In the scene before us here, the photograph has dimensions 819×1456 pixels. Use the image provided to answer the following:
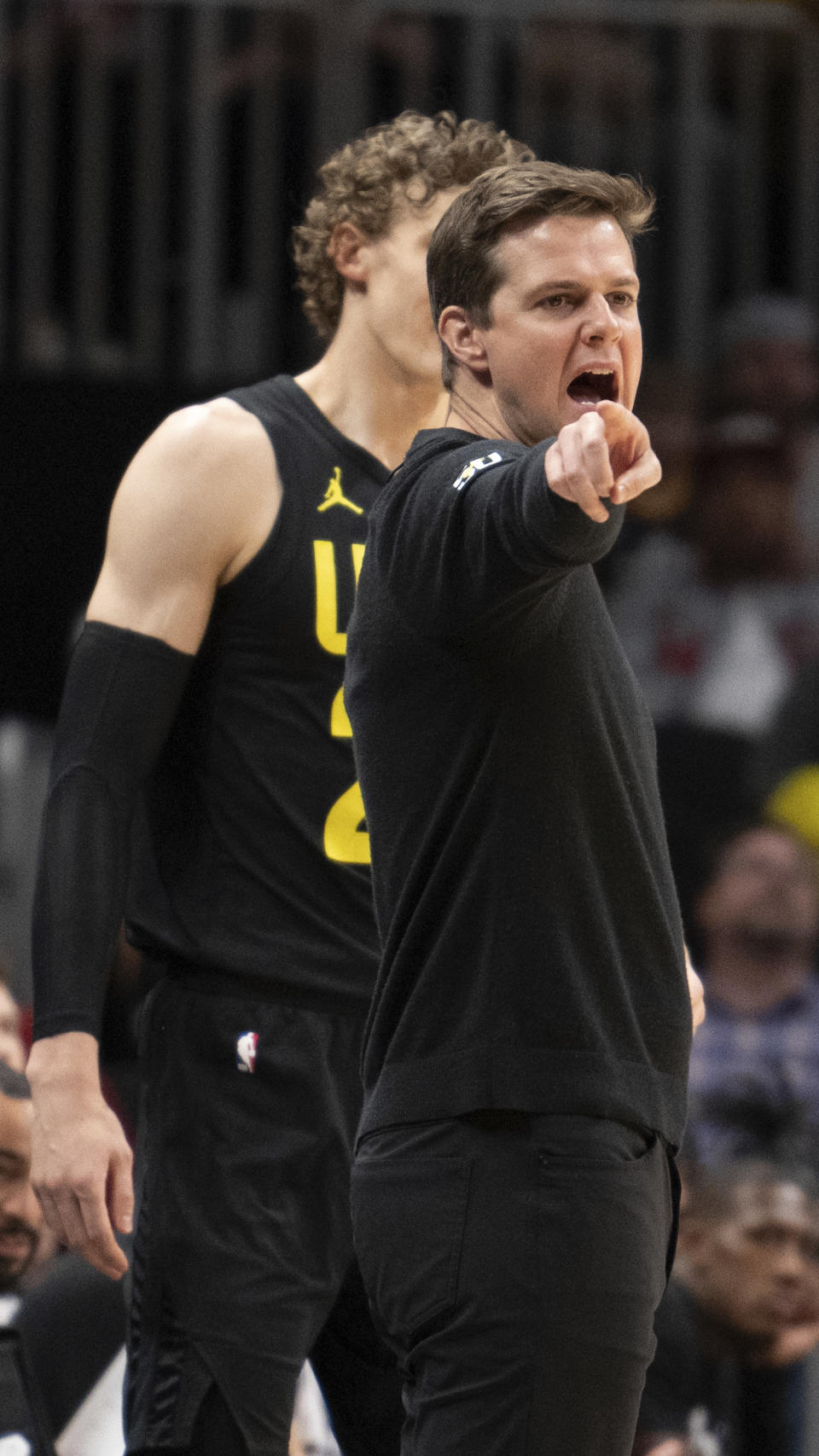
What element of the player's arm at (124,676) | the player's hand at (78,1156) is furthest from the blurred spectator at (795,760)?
the player's hand at (78,1156)

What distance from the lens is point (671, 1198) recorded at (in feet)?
5.12

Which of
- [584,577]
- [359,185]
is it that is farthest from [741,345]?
[584,577]

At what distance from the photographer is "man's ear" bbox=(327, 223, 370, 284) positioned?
2.28 metres

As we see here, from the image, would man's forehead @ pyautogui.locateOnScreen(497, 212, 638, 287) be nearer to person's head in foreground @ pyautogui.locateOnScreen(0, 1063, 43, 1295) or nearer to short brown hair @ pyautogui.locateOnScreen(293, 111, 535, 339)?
short brown hair @ pyautogui.locateOnScreen(293, 111, 535, 339)

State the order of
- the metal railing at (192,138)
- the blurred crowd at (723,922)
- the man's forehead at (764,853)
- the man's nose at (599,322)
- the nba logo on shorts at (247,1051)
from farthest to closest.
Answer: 1. the metal railing at (192,138)
2. the man's forehead at (764,853)
3. the blurred crowd at (723,922)
4. the nba logo on shorts at (247,1051)
5. the man's nose at (599,322)

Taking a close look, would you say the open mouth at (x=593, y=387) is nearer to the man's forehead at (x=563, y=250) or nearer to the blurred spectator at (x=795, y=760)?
the man's forehead at (x=563, y=250)

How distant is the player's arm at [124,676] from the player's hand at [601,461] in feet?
2.58

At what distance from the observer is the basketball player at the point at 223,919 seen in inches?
78.0

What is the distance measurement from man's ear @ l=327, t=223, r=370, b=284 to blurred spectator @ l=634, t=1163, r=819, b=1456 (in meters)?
1.97

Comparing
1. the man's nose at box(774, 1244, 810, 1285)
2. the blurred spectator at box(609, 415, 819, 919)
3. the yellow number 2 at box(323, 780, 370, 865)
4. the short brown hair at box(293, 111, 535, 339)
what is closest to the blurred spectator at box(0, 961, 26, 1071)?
the yellow number 2 at box(323, 780, 370, 865)

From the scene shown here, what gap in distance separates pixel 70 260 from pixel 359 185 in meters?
3.39

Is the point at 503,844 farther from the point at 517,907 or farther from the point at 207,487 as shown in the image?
the point at 207,487

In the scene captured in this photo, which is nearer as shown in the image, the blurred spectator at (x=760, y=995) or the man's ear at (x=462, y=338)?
the man's ear at (x=462, y=338)

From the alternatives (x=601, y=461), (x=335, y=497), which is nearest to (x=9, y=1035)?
(x=335, y=497)
